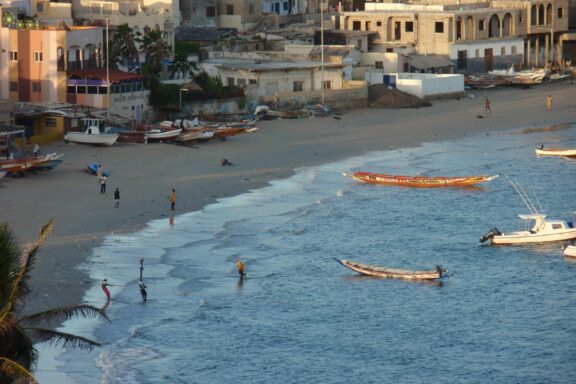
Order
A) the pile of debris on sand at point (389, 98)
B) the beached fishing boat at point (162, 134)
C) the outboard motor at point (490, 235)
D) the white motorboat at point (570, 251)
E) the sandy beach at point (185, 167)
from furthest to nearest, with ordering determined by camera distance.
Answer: the pile of debris on sand at point (389, 98) < the beached fishing boat at point (162, 134) < the outboard motor at point (490, 235) < the white motorboat at point (570, 251) < the sandy beach at point (185, 167)

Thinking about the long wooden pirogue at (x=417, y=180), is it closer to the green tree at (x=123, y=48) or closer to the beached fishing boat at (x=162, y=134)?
the beached fishing boat at (x=162, y=134)

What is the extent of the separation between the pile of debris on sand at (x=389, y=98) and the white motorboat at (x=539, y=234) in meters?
38.2

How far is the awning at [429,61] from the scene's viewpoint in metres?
112

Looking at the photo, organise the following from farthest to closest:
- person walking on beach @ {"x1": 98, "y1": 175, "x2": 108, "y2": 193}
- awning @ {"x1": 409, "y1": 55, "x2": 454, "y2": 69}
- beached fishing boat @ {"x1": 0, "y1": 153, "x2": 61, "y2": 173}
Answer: awning @ {"x1": 409, "y1": 55, "x2": 454, "y2": 69} → beached fishing boat @ {"x1": 0, "y1": 153, "x2": 61, "y2": 173} → person walking on beach @ {"x1": 98, "y1": 175, "x2": 108, "y2": 193}

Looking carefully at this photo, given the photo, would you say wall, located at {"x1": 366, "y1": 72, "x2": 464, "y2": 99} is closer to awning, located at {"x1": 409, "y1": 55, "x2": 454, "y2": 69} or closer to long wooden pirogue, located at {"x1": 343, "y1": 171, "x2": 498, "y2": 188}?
awning, located at {"x1": 409, "y1": 55, "x2": 454, "y2": 69}

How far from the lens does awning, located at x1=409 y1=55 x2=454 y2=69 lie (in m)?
112

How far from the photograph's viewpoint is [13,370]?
96.0 feet

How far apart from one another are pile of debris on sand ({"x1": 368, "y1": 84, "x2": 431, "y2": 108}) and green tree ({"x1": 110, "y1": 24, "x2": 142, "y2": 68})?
59.6ft

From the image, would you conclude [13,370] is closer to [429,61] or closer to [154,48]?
[154,48]

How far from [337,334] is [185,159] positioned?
97.4ft

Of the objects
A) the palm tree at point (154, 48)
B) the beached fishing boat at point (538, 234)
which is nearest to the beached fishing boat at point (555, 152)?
the beached fishing boat at point (538, 234)

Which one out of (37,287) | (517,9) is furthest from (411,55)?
(37,287)

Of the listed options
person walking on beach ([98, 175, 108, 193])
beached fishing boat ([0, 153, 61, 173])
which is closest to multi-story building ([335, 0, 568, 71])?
beached fishing boat ([0, 153, 61, 173])

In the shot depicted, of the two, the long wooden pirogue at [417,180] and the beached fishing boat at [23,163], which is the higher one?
the beached fishing boat at [23,163]
